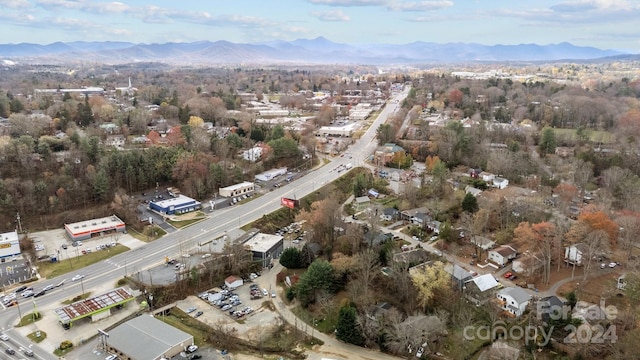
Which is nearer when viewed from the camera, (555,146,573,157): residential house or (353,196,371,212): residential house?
(353,196,371,212): residential house

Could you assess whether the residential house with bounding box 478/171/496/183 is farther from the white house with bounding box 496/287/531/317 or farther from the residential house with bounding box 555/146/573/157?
the white house with bounding box 496/287/531/317

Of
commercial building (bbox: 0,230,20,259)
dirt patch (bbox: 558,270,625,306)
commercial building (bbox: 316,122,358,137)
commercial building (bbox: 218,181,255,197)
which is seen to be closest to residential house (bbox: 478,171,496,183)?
dirt patch (bbox: 558,270,625,306)

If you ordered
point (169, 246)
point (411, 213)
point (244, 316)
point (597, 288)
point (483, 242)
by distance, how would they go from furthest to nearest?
point (411, 213) → point (169, 246) → point (483, 242) → point (597, 288) → point (244, 316)

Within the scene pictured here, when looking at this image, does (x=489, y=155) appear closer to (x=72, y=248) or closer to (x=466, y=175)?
(x=466, y=175)

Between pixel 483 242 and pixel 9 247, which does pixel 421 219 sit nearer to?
pixel 483 242

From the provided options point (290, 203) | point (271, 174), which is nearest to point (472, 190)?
point (290, 203)

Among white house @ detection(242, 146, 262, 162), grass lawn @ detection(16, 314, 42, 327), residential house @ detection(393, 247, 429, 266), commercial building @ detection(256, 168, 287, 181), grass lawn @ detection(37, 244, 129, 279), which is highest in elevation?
white house @ detection(242, 146, 262, 162)
